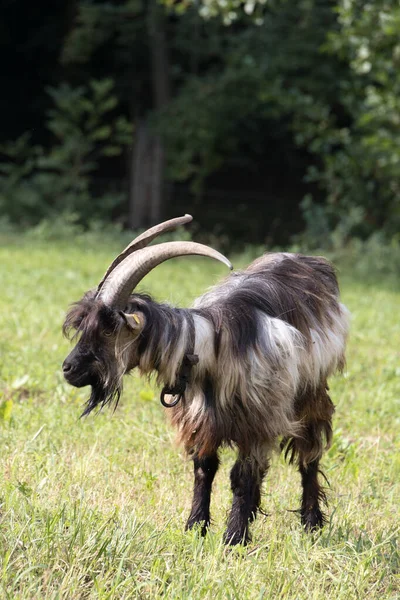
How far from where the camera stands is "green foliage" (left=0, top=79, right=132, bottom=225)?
20438mm

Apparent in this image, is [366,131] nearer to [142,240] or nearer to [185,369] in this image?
[142,240]

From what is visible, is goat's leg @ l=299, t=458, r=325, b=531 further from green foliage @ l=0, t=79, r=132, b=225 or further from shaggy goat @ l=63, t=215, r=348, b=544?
green foliage @ l=0, t=79, r=132, b=225

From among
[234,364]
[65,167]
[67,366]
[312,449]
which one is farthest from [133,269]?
[65,167]

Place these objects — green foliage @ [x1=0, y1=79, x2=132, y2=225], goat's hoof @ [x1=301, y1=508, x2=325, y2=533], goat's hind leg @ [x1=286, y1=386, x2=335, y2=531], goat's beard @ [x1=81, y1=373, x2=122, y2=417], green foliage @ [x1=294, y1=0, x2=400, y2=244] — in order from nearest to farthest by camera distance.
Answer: goat's beard @ [x1=81, y1=373, x2=122, y2=417] → goat's hoof @ [x1=301, y1=508, x2=325, y2=533] → goat's hind leg @ [x1=286, y1=386, x2=335, y2=531] → green foliage @ [x1=294, y1=0, x2=400, y2=244] → green foliage @ [x1=0, y1=79, x2=132, y2=225]

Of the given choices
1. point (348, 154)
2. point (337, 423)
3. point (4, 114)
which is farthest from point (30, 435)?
point (4, 114)

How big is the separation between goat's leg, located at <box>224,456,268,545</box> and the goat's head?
2.33 feet

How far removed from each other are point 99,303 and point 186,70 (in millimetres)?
18708

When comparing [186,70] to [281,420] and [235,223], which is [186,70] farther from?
[281,420]

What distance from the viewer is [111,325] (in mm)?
3719

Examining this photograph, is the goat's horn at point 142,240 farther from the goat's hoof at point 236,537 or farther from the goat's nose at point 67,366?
the goat's hoof at point 236,537

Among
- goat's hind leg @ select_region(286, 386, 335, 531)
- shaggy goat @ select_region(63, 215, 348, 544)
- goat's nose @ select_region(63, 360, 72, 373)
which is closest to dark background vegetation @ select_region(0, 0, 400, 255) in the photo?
goat's hind leg @ select_region(286, 386, 335, 531)

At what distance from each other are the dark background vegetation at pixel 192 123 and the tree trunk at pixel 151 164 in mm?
32

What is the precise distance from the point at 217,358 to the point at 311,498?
1075 millimetres

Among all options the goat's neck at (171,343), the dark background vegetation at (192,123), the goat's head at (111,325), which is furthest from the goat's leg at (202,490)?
the dark background vegetation at (192,123)
